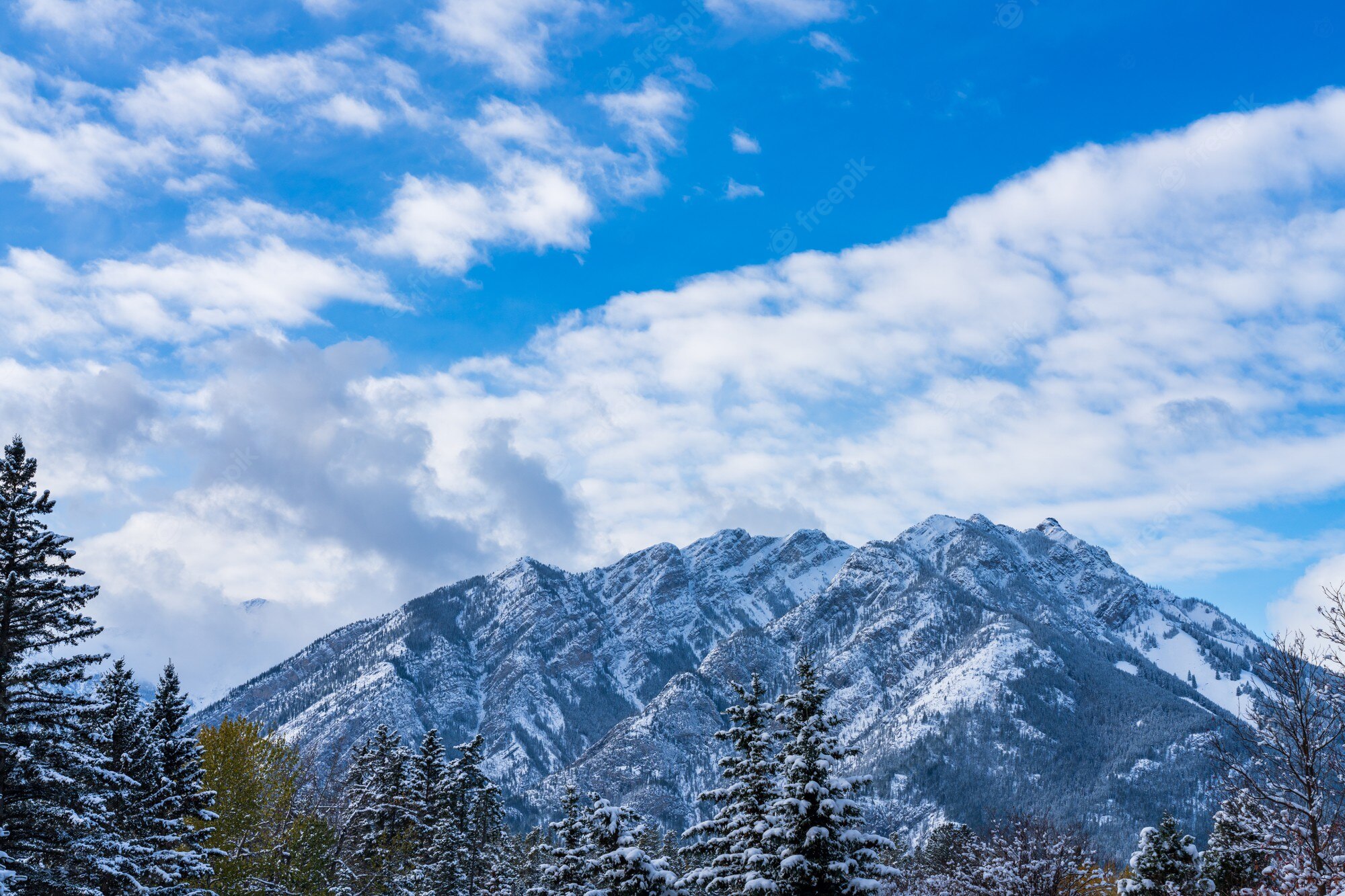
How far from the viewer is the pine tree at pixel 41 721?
20.4 m

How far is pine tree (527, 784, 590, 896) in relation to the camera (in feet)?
96.9

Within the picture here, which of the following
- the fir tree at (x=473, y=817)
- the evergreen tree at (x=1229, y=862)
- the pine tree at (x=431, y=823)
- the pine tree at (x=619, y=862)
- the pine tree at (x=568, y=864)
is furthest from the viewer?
the fir tree at (x=473, y=817)

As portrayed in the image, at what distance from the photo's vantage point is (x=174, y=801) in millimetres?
28750

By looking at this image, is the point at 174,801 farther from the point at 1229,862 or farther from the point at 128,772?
the point at 1229,862

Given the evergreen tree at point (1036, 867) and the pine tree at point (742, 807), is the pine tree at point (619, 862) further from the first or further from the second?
the evergreen tree at point (1036, 867)

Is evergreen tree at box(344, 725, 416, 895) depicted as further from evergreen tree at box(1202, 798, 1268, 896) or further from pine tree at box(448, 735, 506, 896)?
evergreen tree at box(1202, 798, 1268, 896)

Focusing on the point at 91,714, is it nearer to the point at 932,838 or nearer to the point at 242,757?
the point at 242,757

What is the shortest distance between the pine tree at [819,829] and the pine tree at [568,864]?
7.08 metres

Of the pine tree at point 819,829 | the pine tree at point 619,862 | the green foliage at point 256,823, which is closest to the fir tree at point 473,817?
the green foliage at point 256,823

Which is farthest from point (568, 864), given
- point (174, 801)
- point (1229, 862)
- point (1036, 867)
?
point (1229, 862)

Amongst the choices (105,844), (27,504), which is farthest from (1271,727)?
(27,504)

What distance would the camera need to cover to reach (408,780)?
156ft

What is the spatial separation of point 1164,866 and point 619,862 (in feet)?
98.0

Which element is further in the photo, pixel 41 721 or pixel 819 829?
pixel 819 829
